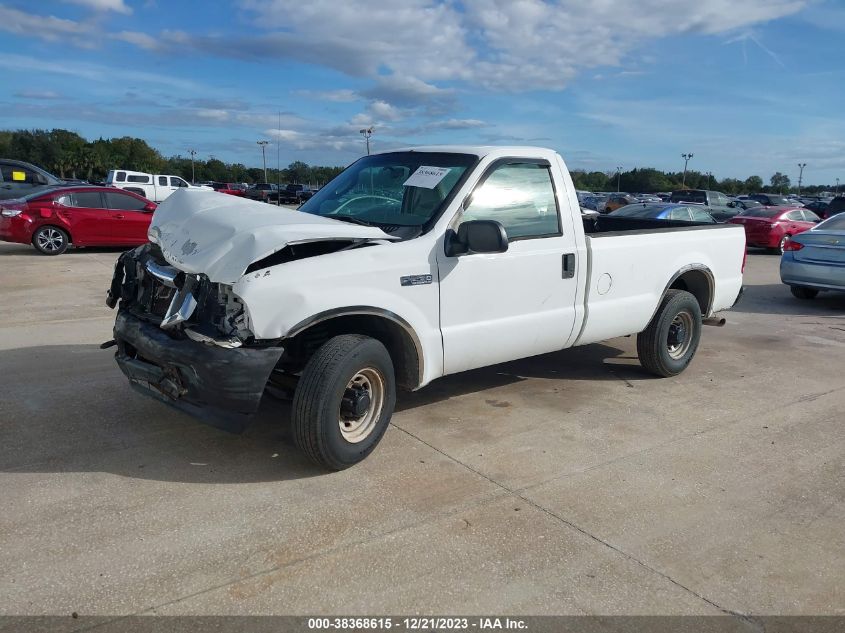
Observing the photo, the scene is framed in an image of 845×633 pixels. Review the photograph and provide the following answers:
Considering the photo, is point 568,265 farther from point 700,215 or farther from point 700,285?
point 700,215

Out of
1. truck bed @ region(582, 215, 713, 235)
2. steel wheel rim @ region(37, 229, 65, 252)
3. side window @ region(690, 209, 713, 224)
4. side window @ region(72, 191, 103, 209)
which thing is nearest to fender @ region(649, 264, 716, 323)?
truck bed @ region(582, 215, 713, 235)

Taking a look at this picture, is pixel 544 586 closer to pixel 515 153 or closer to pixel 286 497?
pixel 286 497

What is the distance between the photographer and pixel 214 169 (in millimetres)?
103750

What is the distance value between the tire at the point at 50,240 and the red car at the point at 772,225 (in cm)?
1739

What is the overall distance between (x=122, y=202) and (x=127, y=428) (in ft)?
41.8

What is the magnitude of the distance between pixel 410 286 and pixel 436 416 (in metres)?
1.35

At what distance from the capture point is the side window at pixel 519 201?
4.87 m

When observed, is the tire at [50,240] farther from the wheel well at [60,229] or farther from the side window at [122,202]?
the side window at [122,202]

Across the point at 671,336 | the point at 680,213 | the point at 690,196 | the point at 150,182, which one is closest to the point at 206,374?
the point at 671,336

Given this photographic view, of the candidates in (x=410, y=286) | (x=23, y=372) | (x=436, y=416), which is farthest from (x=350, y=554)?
(x=23, y=372)

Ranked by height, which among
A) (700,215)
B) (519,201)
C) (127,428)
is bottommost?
(127,428)

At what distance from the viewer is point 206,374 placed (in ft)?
12.2

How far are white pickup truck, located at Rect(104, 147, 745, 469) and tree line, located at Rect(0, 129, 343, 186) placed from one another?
73.0 metres

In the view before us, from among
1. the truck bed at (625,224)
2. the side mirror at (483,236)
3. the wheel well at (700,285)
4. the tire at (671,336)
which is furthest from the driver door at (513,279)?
the truck bed at (625,224)
